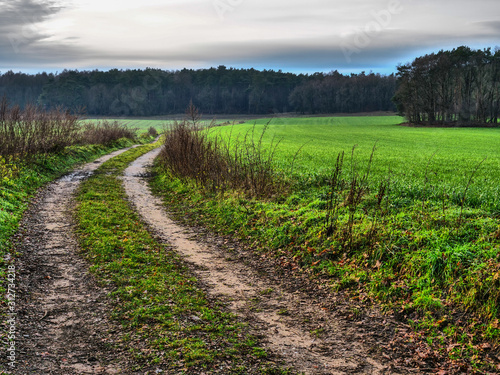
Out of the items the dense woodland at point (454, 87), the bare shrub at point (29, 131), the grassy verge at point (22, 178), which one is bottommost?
the grassy verge at point (22, 178)

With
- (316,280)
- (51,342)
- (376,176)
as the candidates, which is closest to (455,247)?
(316,280)

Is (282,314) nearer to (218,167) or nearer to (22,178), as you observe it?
(218,167)

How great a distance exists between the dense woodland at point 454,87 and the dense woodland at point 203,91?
4829 cm

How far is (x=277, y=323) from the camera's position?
6559mm

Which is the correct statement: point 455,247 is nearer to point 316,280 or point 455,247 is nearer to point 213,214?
point 316,280

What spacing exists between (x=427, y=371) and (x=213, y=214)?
8.79 meters

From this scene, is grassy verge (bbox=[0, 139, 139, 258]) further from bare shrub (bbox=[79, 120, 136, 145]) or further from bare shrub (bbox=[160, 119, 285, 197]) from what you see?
bare shrub (bbox=[79, 120, 136, 145])

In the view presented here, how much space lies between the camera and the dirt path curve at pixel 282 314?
5.53 meters

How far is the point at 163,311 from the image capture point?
671 cm

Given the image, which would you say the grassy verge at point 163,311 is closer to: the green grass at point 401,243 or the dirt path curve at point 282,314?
the dirt path curve at point 282,314

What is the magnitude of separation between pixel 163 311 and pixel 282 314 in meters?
1.98

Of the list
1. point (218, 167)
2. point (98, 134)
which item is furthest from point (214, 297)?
point (98, 134)

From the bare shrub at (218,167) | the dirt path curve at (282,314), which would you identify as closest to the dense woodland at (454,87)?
the bare shrub at (218,167)

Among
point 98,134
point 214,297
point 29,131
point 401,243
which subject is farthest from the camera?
point 98,134
